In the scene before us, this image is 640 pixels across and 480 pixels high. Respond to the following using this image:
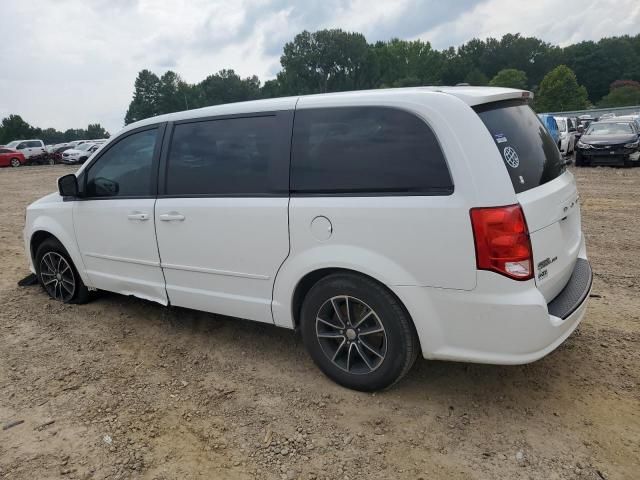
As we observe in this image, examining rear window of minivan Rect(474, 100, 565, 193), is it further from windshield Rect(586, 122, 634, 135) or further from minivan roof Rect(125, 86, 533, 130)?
windshield Rect(586, 122, 634, 135)

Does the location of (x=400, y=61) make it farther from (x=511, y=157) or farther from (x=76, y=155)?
(x=511, y=157)

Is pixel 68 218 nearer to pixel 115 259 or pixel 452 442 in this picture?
pixel 115 259

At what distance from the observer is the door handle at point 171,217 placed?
3732 mm

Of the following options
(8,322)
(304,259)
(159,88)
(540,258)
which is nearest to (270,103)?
(304,259)

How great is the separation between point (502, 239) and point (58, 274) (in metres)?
4.36

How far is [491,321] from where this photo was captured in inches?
106

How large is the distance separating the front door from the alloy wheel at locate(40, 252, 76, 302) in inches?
18.8

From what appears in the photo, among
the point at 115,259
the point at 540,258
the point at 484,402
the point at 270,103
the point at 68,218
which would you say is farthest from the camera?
the point at 68,218

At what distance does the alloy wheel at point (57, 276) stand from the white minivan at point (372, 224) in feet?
4.20

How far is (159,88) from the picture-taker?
103m

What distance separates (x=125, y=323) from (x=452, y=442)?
3.14 m

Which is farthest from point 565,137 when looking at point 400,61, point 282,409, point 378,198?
point 400,61

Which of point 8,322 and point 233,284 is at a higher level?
point 233,284

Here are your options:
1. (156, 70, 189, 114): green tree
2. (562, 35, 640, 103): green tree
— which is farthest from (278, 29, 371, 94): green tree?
(562, 35, 640, 103): green tree
